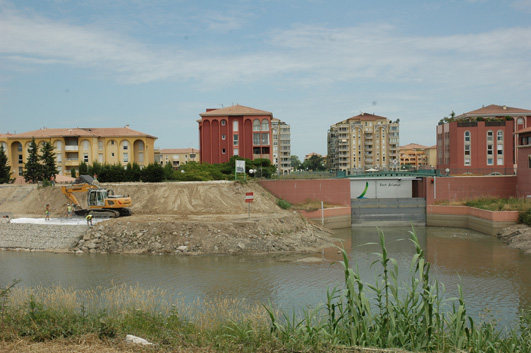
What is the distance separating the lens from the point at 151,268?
77.3 ft

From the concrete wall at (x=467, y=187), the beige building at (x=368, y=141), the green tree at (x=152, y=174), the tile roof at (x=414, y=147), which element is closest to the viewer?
the concrete wall at (x=467, y=187)

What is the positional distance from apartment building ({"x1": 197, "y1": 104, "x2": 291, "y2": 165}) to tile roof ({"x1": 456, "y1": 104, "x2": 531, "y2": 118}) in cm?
2725

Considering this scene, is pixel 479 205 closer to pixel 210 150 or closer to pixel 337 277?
pixel 337 277

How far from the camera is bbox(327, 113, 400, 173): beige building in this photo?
336 feet

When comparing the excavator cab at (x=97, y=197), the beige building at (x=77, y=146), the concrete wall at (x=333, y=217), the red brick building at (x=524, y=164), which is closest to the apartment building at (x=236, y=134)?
the beige building at (x=77, y=146)

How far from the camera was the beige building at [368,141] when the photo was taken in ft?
336

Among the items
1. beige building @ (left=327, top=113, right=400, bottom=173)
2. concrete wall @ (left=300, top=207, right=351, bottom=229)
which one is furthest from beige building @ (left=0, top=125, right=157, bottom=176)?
beige building @ (left=327, top=113, right=400, bottom=173)

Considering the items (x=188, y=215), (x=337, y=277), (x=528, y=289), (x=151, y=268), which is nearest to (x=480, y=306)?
(x=528, y=289)

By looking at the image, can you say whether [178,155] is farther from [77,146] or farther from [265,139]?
A: [265,139]

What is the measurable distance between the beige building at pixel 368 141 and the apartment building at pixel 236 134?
45071 millimetres

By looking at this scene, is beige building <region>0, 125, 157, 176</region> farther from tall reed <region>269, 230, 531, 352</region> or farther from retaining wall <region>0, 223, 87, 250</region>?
tall reed <region>269, 230, 531, 352</region>

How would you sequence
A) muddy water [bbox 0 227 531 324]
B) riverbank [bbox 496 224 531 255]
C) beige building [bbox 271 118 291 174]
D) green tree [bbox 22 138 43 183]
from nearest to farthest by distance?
muddy water [bbox 0 227 531 324]
riverbank [bbox 496 224 531 255]
green tree [bbox 22 138 43 183]
beige building [bbox 271 118 291 174]

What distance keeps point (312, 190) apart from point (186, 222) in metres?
17.8

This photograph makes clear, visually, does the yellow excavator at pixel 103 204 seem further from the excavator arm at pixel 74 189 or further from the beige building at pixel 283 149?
the beige building at pixel 283 149
